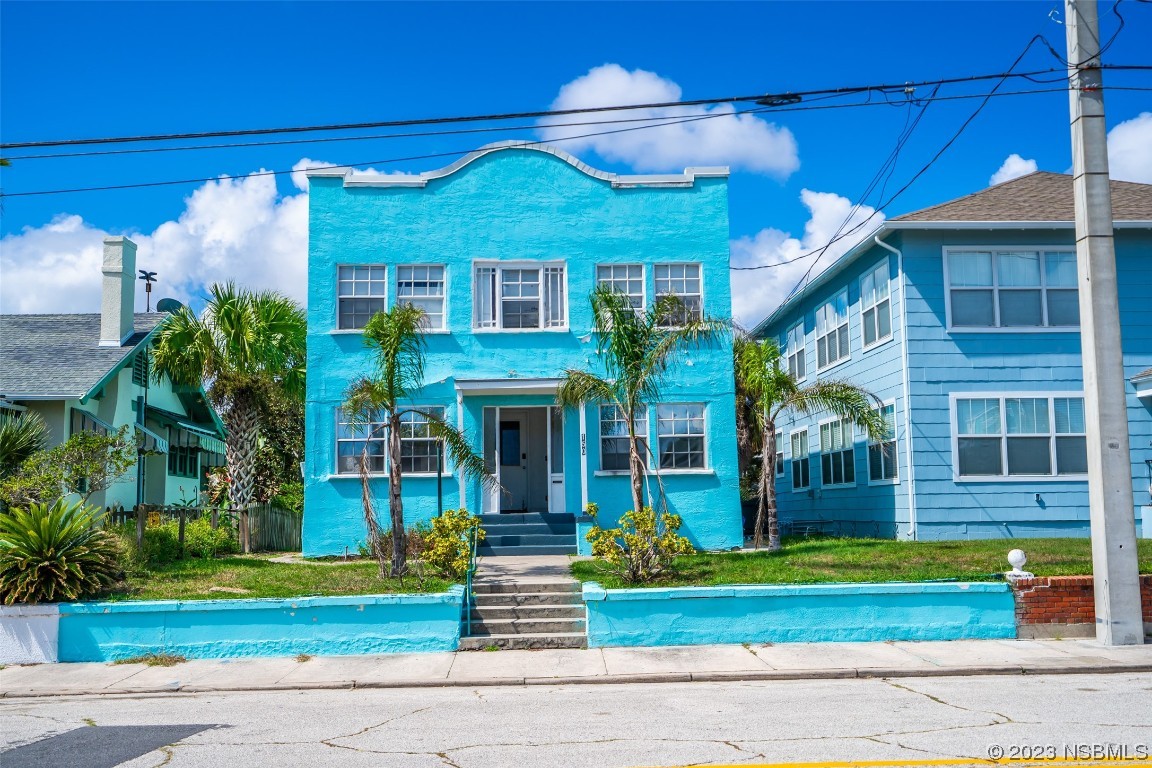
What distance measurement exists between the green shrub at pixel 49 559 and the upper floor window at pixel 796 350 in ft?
57.7

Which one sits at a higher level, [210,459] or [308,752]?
[210,459]

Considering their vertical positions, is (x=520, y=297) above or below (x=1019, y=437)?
above

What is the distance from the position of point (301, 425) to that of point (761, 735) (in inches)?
915

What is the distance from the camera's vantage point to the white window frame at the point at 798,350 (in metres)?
26.4

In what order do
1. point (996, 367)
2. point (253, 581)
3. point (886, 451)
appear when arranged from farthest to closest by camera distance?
1. point (886, 451)
2. point (996, 367)
3. point (253, 581)

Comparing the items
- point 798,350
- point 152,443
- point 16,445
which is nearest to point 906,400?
point 798,350

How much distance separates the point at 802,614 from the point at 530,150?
1117cm

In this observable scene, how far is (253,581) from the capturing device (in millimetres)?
15195

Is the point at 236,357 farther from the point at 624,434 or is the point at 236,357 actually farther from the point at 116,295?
the point at 624,434

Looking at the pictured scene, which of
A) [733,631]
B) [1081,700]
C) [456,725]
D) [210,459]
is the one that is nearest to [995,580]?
[733,631]

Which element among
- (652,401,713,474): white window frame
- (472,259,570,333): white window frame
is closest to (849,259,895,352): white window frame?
(652,401,713,474): white window frame

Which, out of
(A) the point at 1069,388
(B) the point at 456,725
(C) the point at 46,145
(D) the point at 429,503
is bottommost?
(B) the point at 456,725

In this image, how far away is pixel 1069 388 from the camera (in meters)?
19.8

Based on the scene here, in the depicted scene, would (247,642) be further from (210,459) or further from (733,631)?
(210,459)
